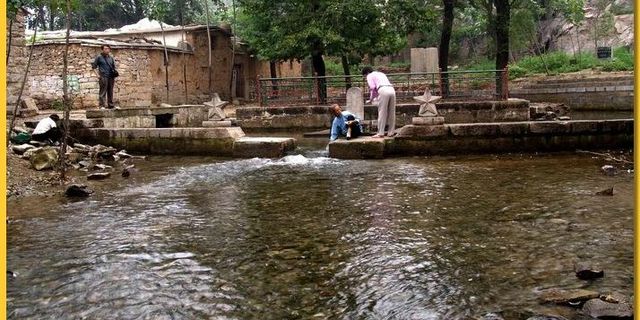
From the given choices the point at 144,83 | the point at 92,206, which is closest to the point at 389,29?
the point at 144,83

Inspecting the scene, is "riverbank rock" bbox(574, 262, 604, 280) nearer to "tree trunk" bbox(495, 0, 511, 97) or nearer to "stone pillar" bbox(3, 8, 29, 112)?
"stone pillar" bbox(3, 8, 29, 112)

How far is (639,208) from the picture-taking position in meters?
1.36

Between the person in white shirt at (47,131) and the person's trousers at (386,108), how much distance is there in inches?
285

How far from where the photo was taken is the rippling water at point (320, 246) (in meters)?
3.96

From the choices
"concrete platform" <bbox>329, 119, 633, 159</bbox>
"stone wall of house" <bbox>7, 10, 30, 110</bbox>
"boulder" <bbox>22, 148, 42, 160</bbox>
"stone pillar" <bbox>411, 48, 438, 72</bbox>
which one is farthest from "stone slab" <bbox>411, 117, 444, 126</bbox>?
"stone wall of house" <bbox>7, 10, 30, 110</bbox>

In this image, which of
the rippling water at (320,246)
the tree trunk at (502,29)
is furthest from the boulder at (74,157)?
the tree trunk at (502,29)

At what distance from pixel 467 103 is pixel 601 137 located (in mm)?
8115

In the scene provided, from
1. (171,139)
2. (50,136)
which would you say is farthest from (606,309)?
(50,136)

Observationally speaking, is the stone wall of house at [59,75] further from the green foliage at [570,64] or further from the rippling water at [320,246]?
the green foliage at [570,64]

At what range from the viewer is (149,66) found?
84.6 ft

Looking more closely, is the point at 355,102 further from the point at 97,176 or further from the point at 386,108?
the point at 97,176

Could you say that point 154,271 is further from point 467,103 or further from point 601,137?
point 467,103

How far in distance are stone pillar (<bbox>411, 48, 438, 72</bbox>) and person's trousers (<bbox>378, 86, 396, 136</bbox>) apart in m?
10.2

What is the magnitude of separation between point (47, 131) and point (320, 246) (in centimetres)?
929
